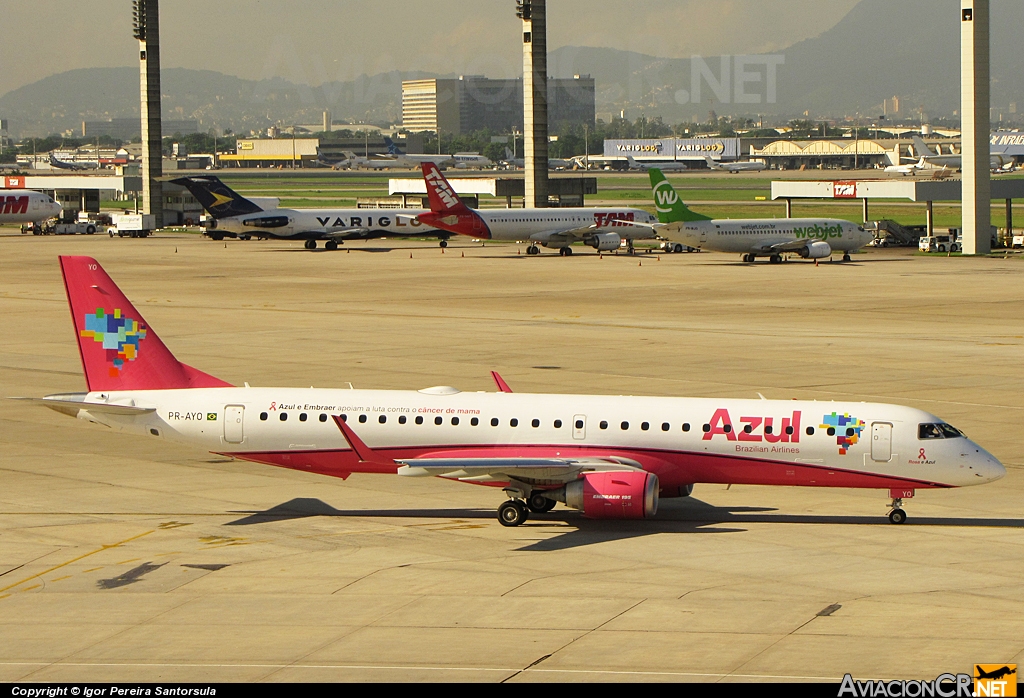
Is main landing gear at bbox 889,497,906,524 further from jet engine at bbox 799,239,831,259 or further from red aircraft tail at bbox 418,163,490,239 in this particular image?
red aircraft tail at bbox 418,163,490,239

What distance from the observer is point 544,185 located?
15912 cm

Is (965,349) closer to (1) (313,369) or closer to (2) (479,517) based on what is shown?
(1) (313,369)

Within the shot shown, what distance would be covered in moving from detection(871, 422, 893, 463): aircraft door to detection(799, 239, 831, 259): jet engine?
87474 mm

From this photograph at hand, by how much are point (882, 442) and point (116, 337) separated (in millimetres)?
18794

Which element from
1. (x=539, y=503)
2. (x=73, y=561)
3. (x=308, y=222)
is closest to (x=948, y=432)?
(x=539, y=503)

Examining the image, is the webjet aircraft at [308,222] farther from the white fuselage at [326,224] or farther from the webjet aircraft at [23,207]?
the webjet aircraft at [23,207]

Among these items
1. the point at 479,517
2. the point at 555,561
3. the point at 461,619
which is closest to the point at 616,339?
the point at 479,517

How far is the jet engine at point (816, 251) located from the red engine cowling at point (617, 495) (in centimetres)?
8907

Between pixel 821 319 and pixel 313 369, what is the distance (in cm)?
3221

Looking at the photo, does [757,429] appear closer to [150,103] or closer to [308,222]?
[308,222]

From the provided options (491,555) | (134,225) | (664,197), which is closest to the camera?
(491,555)

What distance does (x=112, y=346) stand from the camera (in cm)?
3428

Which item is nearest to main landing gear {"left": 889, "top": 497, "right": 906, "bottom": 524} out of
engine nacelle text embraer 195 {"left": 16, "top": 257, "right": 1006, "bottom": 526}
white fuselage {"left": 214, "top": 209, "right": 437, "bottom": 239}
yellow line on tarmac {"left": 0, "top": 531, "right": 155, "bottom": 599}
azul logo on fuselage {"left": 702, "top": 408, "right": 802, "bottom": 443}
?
engine nacelle text embraer 195 {"left": 16, "top": 257, "right": 1006, "bottom": 526}

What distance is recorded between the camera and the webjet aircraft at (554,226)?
12912 cm
